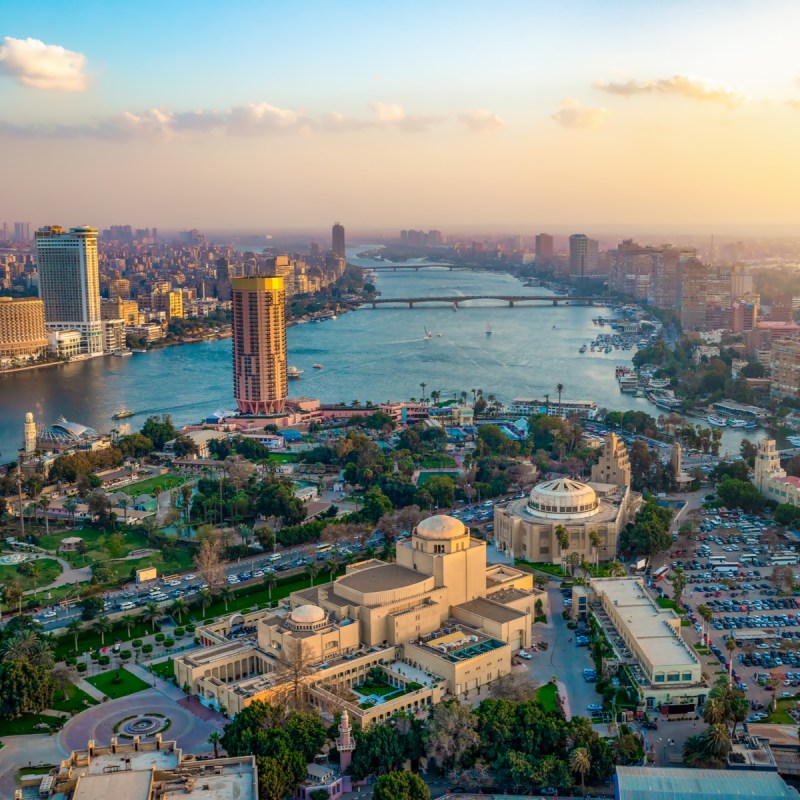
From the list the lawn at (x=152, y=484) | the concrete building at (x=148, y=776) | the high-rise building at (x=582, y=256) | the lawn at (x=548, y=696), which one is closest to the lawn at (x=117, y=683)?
the concrete building at (x=148, y=776)

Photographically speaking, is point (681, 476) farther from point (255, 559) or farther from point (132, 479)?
point (132, 479)

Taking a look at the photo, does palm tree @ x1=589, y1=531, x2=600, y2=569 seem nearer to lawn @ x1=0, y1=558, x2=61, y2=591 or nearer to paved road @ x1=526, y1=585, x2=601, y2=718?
paved road @ x1=526, y1=585, x2=601, y2=718

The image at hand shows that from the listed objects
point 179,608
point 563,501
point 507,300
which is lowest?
point 179,608

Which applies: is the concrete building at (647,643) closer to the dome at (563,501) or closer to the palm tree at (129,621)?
the dome at (563,501)

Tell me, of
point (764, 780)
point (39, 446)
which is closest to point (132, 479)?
point (39, 446)

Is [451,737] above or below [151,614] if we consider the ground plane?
above

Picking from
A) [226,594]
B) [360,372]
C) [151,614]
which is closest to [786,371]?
[360,372]

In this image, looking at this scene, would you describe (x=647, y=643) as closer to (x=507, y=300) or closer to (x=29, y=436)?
(x=29, y=436)
